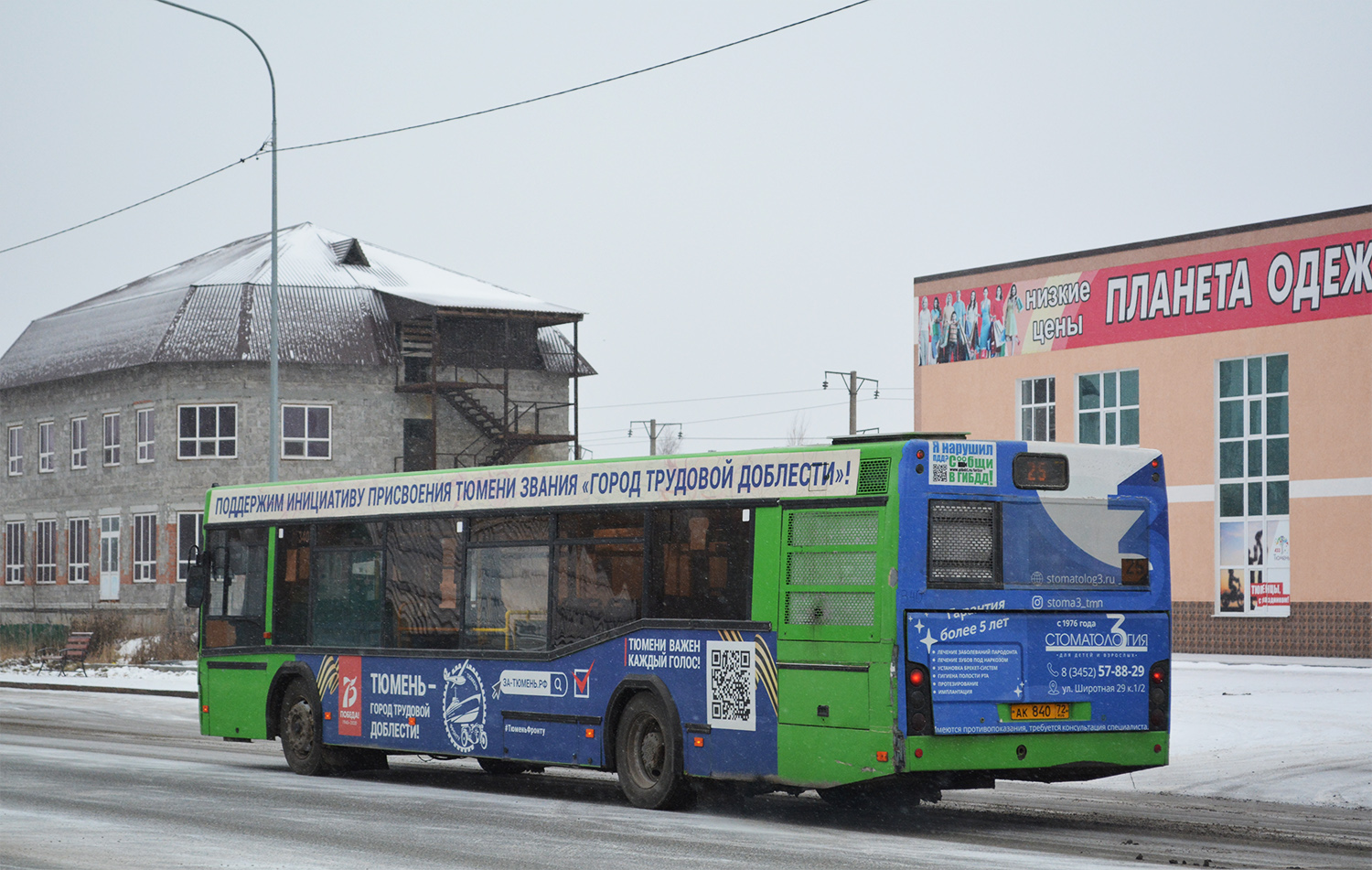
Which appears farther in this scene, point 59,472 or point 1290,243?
point 59,472

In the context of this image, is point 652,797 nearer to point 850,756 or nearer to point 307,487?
point 850,756

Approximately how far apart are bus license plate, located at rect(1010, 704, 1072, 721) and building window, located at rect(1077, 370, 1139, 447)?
107ft

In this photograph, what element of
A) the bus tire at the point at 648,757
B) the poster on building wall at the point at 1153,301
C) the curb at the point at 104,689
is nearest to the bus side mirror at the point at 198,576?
the bus tire at the point at 648,757

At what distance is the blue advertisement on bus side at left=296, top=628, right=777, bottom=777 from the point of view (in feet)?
42.0

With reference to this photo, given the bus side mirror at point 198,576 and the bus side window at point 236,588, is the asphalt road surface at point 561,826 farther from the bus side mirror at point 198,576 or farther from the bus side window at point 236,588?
the bus side mirror at point 198,576

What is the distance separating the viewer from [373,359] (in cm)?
5556

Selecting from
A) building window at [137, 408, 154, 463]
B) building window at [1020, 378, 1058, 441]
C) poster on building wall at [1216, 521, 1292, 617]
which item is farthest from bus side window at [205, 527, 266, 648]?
building window at [137, 408, 154, 463]

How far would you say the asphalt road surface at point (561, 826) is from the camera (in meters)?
10.3

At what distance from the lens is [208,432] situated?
55156 millimetres

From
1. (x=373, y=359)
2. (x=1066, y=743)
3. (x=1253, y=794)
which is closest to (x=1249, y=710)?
(x=1253, y=794)

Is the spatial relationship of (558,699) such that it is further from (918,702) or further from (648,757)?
(918,702)

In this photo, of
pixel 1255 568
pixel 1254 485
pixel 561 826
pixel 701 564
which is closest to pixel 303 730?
pixel 701 564

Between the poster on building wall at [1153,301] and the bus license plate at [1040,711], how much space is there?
3022 cm

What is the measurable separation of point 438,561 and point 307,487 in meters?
2.47
